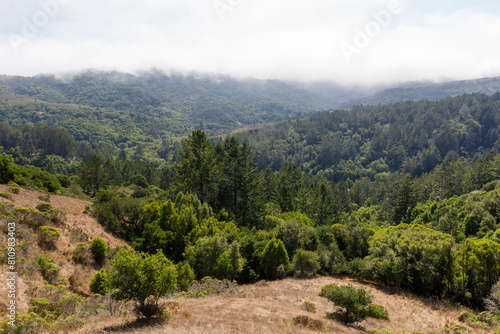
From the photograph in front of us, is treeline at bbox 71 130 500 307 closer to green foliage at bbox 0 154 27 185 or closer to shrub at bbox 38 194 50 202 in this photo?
shrub at bbox 38 194 50 202

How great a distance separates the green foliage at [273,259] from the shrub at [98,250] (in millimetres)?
18217

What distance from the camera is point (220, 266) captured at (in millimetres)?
30766

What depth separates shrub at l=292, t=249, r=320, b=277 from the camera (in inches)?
1351

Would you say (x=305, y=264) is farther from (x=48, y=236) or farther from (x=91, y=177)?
(x=91, y=177)

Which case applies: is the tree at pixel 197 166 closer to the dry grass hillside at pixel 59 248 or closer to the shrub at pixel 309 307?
the dry grass hillside at pixel 59 248

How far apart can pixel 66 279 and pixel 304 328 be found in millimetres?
19465

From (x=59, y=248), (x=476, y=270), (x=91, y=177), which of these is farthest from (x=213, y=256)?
(x=91, y=177)

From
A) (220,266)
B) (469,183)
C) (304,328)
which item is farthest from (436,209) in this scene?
(304,328)

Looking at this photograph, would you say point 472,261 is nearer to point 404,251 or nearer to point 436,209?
point 404,251

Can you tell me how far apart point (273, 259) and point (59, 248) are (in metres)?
22.9

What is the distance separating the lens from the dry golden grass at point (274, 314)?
15584mm

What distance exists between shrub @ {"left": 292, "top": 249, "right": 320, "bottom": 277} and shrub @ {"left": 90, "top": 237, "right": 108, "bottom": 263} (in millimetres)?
21920

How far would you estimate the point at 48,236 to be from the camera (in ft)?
82.0

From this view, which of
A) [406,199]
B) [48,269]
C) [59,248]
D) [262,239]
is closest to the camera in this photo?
[48,269]
